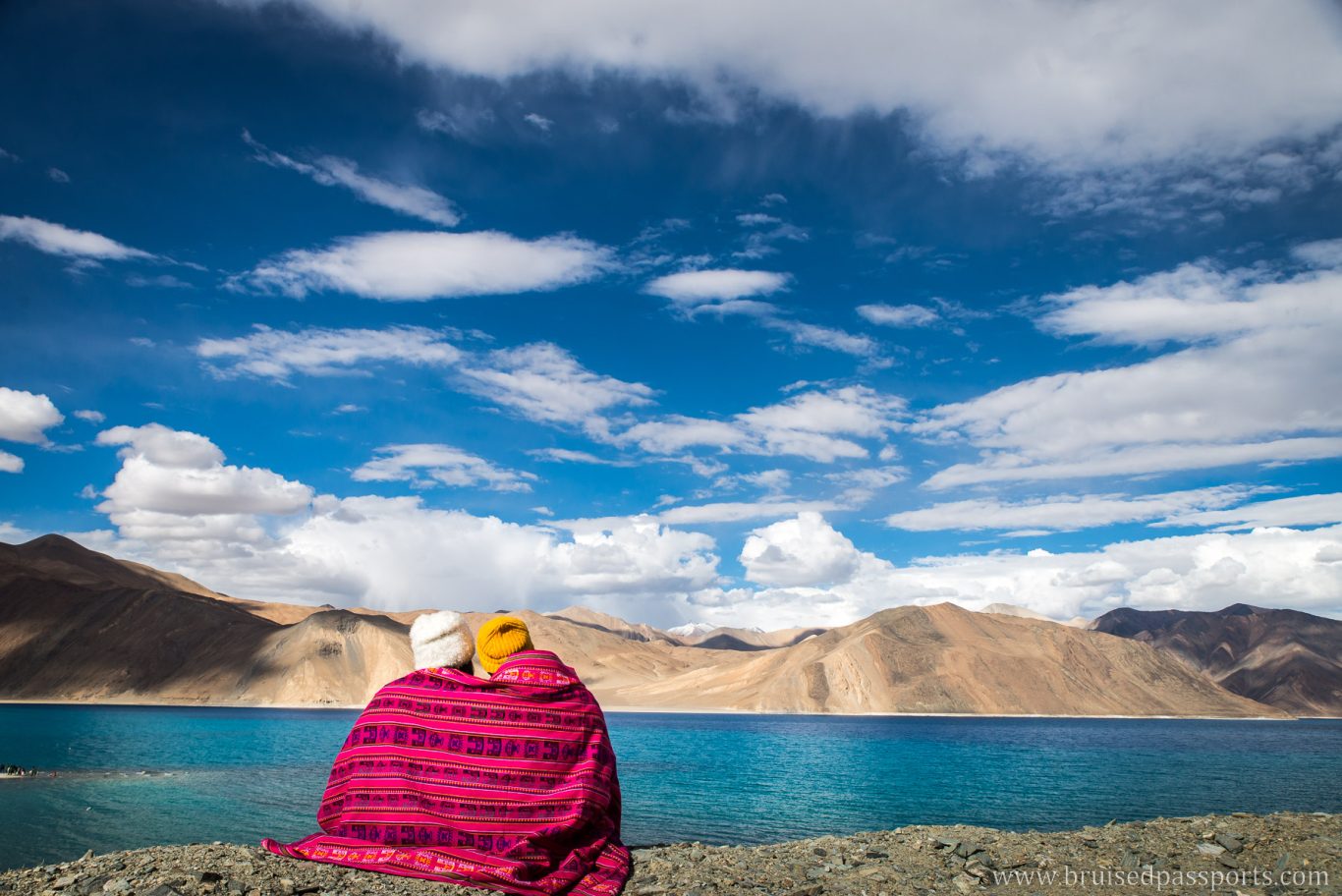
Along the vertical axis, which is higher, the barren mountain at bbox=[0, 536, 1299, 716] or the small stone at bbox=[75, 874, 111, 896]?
the barren mountain at bbox=[0, 536, 1299, 716]

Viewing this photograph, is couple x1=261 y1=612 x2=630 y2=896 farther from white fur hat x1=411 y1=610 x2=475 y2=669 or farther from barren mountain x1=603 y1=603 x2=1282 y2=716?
barren mountain x1=603 y1=603 x2=1282 y2=716

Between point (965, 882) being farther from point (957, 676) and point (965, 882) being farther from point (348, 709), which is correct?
point (957, 676)

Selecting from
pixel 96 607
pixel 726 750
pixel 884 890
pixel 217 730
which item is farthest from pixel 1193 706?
pixel 96 607

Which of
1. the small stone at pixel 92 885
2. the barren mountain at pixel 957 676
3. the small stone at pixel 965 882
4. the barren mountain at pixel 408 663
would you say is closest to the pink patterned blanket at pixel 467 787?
the small stone at pixel 92 885

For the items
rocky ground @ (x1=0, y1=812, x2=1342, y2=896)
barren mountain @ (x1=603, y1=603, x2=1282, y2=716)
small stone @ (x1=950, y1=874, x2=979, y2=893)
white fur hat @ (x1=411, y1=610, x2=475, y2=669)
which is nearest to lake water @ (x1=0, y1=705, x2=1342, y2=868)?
rocky ground @ (x1=0, y1=812, x2=1342, y2=896)

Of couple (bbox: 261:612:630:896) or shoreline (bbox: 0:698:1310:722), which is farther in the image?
shoreline (bbox: 0:698:1310:722)

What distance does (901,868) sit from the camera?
354 inches

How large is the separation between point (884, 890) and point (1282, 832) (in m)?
6.16

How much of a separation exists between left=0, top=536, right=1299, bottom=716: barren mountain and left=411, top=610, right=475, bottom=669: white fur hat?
484 ft

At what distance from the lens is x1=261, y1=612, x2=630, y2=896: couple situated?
6648 millimetres

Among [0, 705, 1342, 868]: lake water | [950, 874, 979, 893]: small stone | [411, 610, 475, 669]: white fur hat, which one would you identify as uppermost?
[411, 610, 475, 669]: white fur hat

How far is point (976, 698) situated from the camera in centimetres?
14675

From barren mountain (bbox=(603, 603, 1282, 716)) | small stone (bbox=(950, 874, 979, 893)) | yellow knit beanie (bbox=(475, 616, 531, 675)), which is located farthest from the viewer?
barren mountain (bbox=(603, 603, 1282, 716))

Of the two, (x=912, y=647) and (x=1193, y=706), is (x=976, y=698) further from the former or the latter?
(x=1193, y=706)
